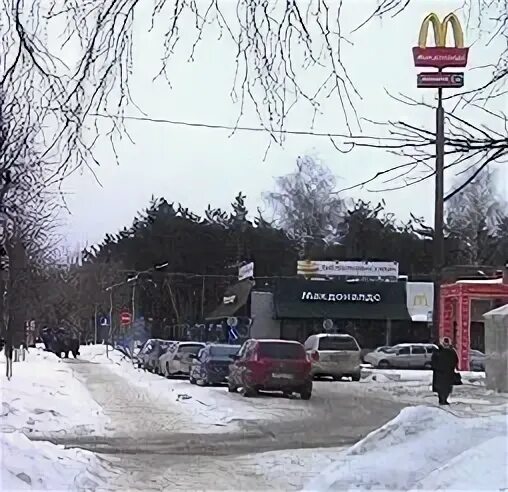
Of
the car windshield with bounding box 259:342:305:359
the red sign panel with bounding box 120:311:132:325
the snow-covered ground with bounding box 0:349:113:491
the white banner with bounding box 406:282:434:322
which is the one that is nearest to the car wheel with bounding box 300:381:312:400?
the car windshield with bounding box 259:342:305:359

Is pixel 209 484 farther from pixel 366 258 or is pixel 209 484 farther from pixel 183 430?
pixel 366 258

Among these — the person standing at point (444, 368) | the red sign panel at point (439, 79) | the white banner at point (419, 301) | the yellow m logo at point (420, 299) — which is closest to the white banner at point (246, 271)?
the white banner at point (419, 301)

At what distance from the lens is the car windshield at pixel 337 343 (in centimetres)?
3036

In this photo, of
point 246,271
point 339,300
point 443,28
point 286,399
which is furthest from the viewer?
point 246,271

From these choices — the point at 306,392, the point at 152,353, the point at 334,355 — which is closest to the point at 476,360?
the point at 334,355

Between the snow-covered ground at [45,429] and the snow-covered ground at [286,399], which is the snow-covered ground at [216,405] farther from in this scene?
the snow-covered ground at [45,429]

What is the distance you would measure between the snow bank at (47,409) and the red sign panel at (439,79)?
21.7ft

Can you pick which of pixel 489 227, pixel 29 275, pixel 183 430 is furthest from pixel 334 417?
pixel 489 227

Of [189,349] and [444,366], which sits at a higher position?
[444,366]

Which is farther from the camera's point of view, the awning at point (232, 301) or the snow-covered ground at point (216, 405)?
the awning at point (232, 301)

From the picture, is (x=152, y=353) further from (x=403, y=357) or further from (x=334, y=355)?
(x=403, y=357)

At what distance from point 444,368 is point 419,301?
64.6 feet

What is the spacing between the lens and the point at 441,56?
10742mm

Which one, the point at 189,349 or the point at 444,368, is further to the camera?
the point at 189,349
